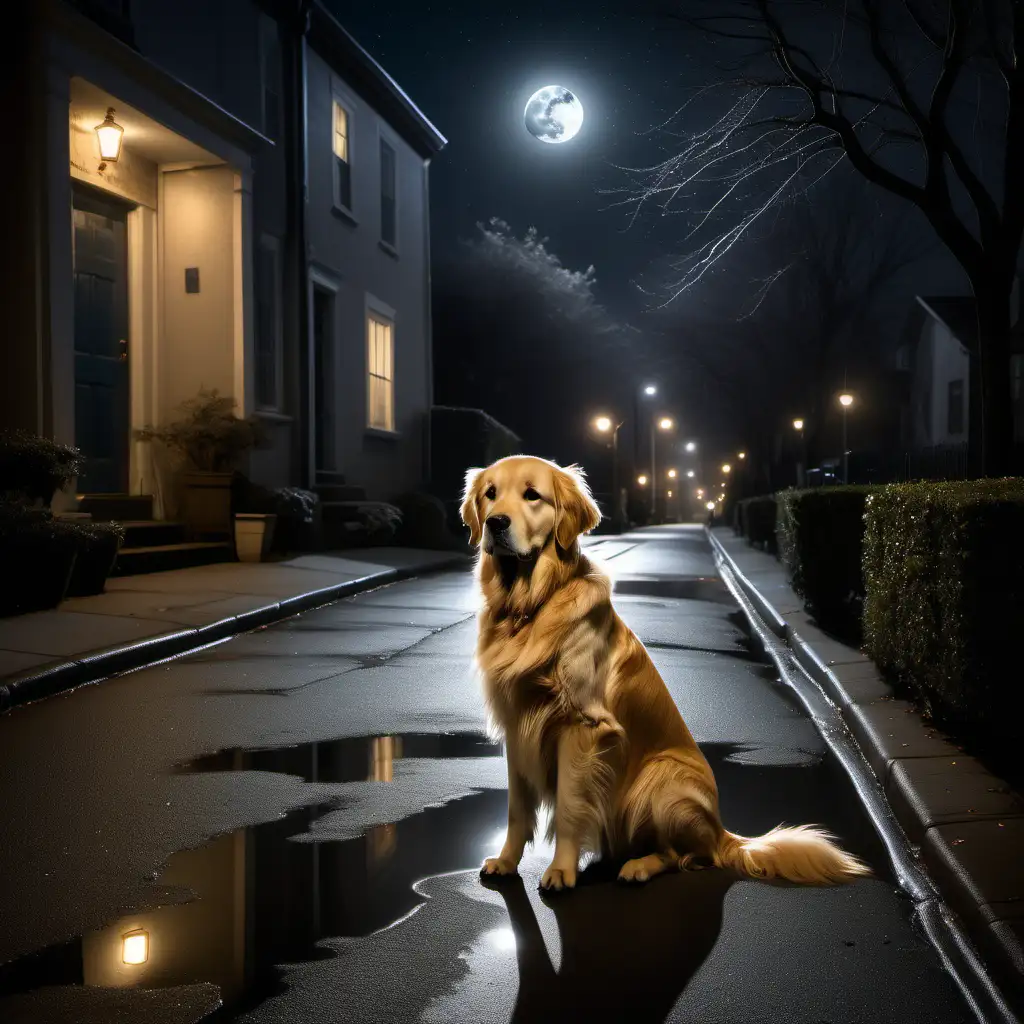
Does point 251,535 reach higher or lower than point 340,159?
lower

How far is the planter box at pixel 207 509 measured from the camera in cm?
1540

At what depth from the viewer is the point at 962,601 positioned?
16.0 ft

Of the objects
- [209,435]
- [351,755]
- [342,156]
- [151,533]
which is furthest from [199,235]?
[351,755]

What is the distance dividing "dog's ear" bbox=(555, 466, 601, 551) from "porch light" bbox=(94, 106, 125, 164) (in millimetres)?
11716

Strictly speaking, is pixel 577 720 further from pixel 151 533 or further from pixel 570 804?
pixel 151 533

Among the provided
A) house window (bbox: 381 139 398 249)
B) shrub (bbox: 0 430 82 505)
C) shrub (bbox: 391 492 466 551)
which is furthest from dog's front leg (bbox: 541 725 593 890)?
house window (bbox: 381 139 398 249)

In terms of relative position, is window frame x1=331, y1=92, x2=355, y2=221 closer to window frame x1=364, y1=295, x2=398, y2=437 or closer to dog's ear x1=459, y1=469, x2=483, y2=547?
window frame x1=364, y1=295, x2=398, y2=437

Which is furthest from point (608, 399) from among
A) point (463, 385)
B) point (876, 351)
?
point (876, 351)

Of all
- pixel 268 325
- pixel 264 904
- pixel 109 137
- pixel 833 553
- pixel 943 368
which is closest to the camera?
pixel 264 904

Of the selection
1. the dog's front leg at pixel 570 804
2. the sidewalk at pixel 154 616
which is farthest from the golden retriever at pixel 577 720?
the sidewalk at pixel 154 616

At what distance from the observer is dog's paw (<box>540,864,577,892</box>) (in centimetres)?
359

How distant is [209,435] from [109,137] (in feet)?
12.9

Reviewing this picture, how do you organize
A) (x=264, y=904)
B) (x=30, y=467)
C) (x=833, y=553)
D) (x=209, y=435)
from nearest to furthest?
(x=264, y=904) → (x=833, y=553) → (x=30, y=467) → (x=209, y=435)

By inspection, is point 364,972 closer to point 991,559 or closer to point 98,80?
point 991,559
